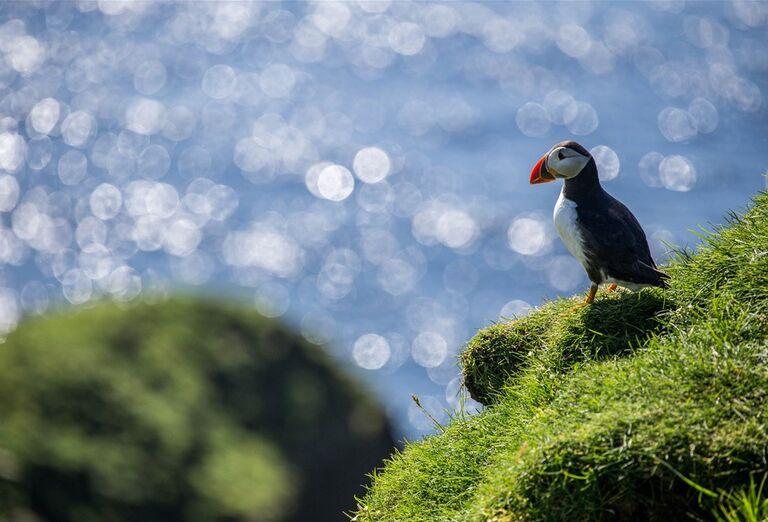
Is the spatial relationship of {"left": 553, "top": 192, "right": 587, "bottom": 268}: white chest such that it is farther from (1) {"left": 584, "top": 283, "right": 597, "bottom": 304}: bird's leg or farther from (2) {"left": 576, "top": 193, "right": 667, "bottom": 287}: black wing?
(1) {"left": 584, "top": 283, "right": 597, "bottom": 304}: bird's leg

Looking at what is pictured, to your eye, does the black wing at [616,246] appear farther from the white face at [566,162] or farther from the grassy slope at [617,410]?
the white face at [566,162]

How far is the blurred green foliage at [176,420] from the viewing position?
8711 millimetres

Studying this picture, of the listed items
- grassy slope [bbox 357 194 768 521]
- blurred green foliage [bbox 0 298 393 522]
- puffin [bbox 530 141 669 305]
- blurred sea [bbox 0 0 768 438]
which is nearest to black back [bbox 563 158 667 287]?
puffin [bbox 530 141 669 305]

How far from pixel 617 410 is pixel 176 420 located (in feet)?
19.7

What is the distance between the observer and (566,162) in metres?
6.11

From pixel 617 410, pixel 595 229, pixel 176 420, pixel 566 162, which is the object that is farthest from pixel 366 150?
pixel 617 410

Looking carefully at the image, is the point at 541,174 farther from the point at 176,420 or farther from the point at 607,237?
the point at 176,420

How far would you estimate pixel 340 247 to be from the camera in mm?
22922

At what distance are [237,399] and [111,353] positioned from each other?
139cm

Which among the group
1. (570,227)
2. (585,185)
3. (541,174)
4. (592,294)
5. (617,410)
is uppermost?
(541,174)

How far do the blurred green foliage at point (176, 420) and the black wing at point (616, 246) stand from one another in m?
4.72

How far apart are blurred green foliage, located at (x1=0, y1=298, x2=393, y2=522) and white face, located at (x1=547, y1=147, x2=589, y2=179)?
15.5 ft

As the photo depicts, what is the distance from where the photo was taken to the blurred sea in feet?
71.2

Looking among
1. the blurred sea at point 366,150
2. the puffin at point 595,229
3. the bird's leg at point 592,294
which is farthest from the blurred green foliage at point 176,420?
the blurred sea at point 366,150
